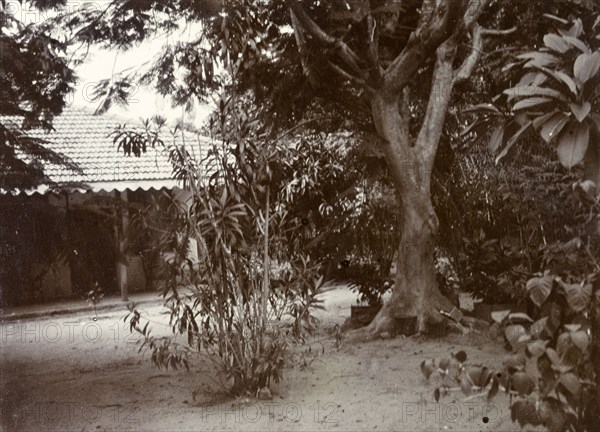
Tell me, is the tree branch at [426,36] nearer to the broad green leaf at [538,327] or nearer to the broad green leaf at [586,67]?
the broad green leaf at [586,67]

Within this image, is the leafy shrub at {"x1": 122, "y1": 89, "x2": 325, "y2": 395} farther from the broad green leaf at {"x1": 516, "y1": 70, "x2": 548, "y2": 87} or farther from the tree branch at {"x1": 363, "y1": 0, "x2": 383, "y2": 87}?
the tree branch at {"x1": 363, "y1": 0, "x2": 383, "y2": 87}

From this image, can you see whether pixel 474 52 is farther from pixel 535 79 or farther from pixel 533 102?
pixel 533 102

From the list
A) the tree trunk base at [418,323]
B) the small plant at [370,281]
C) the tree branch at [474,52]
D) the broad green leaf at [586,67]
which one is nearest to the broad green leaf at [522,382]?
the broad green leaf at [586,67]

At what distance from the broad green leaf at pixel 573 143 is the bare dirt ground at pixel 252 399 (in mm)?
2069

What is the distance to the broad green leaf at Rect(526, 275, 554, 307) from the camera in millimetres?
2752

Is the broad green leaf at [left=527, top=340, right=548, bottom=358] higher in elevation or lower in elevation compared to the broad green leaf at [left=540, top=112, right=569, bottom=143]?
lower

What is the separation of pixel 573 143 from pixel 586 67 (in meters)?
0.36

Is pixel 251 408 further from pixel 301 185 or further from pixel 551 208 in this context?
pixel 301 185

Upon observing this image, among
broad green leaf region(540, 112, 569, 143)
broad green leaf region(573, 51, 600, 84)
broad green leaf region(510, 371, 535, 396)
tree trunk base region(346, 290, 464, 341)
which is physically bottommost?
tree trunk base region(346, 290, 464, 341)

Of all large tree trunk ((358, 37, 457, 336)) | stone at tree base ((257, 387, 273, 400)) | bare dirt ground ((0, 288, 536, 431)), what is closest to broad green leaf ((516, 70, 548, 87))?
bare dirt ground ((0, 288, 536, 431))

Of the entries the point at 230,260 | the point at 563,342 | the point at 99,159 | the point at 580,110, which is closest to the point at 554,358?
the point at 563,342

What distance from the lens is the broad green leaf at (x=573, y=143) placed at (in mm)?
2922

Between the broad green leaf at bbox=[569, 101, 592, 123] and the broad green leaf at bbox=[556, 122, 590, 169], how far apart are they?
0.11m

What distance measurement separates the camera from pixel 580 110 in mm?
2844
